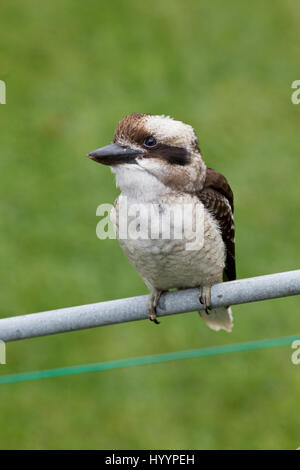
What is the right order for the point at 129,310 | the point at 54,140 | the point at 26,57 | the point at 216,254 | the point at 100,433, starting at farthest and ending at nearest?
the point at 26,57, the point at 54,140, the point at 100,433, the point at 216,254, the point at 129,310

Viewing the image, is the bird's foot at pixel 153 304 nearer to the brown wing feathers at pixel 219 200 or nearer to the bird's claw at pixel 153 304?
the bird's claw at pixel 153 304

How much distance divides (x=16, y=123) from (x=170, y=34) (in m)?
1.76

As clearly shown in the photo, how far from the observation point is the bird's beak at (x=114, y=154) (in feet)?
9.01

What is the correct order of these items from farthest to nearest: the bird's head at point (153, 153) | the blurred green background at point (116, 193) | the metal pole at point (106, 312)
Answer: the blurred green background at point (116, 193), the bird's head at point (153, 153), the metal pole at point (106, 312)

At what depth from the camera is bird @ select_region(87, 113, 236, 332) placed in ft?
9.36

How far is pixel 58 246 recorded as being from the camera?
608cm

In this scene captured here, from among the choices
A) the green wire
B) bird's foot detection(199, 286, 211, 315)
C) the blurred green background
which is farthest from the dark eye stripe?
the blurred green background

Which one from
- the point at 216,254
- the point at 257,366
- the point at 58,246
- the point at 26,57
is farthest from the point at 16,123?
the point at 216,254

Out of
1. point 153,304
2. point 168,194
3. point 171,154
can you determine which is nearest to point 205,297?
point 153,304

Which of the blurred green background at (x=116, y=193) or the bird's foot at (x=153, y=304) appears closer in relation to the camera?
the bird's foot at (x=153, y=304)

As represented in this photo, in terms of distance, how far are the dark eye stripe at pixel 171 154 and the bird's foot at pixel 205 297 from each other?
0.48 m

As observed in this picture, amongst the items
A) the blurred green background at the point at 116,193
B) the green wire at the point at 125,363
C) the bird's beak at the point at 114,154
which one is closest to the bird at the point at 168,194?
the bird's beak at the point at 114,154

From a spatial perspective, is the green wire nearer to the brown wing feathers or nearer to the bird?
the bird

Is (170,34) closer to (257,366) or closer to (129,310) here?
(257,366)
